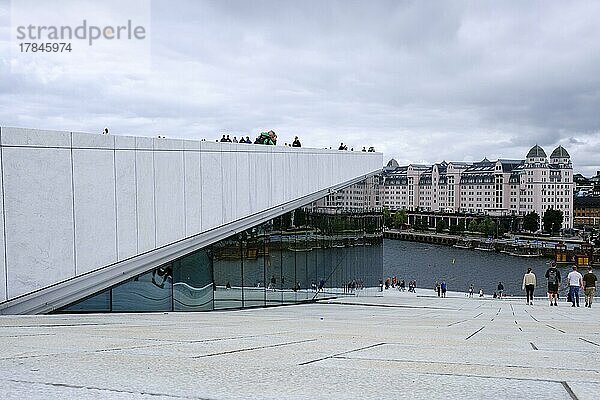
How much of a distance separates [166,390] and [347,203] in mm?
27074

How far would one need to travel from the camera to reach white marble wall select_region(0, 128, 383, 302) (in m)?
9.05

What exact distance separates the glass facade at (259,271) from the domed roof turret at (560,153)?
147 m

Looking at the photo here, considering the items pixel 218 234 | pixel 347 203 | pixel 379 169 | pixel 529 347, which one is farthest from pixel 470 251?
pixel 529 347

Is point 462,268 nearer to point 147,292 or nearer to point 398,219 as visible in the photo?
point 398,219

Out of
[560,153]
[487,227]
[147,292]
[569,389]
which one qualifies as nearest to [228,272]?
[147,292]

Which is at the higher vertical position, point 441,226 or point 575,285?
point 575,285

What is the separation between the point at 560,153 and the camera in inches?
6491

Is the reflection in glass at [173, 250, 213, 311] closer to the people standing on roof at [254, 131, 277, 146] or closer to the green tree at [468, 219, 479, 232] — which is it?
the people standing on roof at [254, 131, 277, 146]

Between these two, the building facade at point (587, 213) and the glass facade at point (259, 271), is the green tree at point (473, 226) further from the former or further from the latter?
the glass facade at point (259, 271)

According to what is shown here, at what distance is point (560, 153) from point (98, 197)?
553 ft

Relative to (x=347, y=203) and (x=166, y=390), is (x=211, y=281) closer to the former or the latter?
(x=166, y=390)

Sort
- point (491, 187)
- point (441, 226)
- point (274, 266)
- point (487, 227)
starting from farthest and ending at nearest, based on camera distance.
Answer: point (491, 187)
point (441, 226)
point (487, 227)
point (274, 266)

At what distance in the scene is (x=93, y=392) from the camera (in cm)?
324

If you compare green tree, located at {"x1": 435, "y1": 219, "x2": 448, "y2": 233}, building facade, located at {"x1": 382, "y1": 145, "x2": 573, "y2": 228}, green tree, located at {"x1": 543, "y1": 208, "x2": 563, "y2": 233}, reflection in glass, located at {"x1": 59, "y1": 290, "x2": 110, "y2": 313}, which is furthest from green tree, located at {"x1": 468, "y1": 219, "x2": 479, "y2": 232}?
reflection in glass, located at {"x1": 59, "y1": 290, "x2": 110, "y2": 313}
